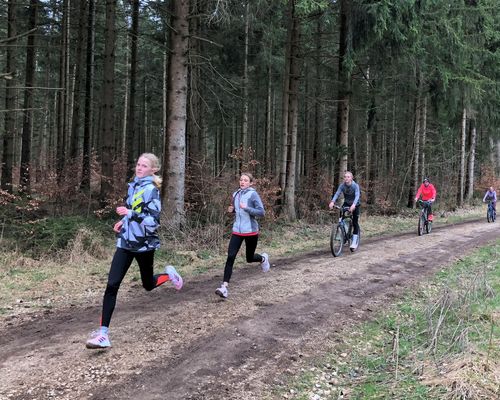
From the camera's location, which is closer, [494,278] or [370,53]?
[494,278]

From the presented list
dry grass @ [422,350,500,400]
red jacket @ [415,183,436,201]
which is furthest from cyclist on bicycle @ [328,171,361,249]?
dry grass @ [422,350,500,400]

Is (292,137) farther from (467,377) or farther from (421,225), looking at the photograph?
(467,377)

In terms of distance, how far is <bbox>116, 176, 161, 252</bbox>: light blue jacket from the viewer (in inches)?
180

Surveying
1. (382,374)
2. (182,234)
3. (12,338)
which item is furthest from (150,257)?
(182,234)

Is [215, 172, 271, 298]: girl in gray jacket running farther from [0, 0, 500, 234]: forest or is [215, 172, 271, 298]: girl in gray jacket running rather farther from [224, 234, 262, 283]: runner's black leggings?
[0, 0, 500, 234]: forest

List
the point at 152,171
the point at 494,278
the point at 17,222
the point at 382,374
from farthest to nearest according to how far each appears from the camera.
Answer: the point at 17,222, the point at 494,278, the point at 152,171, the point at 382,374

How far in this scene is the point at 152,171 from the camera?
4.75 meters

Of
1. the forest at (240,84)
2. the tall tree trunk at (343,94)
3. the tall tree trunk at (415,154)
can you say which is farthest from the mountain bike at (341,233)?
the tall tree trunk at (415,154)

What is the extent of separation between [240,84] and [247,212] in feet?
44.0

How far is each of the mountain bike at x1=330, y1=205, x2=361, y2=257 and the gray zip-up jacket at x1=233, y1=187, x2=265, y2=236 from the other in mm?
3991

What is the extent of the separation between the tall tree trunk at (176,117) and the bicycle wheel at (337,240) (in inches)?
149

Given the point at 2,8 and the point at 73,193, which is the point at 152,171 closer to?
the point at 73,193

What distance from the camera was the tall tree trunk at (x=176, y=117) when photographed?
10.3 meters

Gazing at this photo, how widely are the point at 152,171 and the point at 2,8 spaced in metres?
15.5
